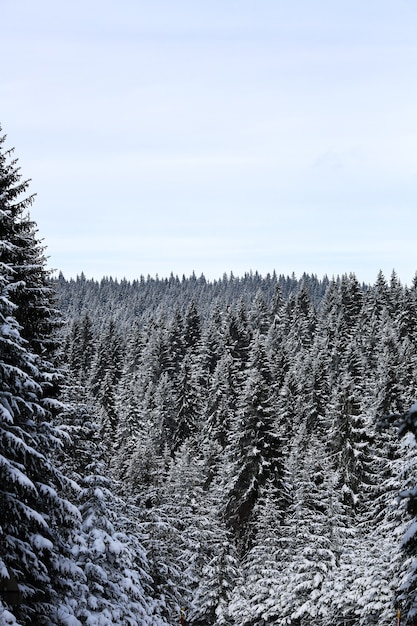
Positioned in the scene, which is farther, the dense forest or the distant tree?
the distant tree

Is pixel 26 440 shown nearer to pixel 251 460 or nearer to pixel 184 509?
pixel 184 509

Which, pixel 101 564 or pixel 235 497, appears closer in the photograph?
pixel 101 564

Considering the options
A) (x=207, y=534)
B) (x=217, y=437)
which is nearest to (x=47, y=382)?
(x=207, y=534)

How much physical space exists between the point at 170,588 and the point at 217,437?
36.4 metres

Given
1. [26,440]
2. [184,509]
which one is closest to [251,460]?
[184,509]

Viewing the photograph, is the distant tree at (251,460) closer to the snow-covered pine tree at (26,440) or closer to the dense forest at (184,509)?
the dense forest at (184,509)

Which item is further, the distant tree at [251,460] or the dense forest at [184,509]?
the distant tree at [251,460]

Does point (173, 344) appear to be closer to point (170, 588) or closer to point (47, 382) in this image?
point (170, 588)

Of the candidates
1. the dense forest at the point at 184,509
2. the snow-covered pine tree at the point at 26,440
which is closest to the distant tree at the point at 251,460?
the dense forest at the point at 184,509

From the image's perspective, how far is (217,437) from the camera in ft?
195

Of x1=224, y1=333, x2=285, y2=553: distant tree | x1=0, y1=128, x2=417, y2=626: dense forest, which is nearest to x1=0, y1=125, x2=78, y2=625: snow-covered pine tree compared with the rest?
x1=0, y1=128, x2=417, y2=626: dense forest

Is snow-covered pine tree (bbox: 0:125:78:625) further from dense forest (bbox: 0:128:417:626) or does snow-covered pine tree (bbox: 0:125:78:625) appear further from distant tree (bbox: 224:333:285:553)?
distant tree (bbox: 224:333:285:553)

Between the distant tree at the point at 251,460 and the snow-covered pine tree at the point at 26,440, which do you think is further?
the distant tree at the point at 251,460

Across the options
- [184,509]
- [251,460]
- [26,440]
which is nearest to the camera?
[26,440]
